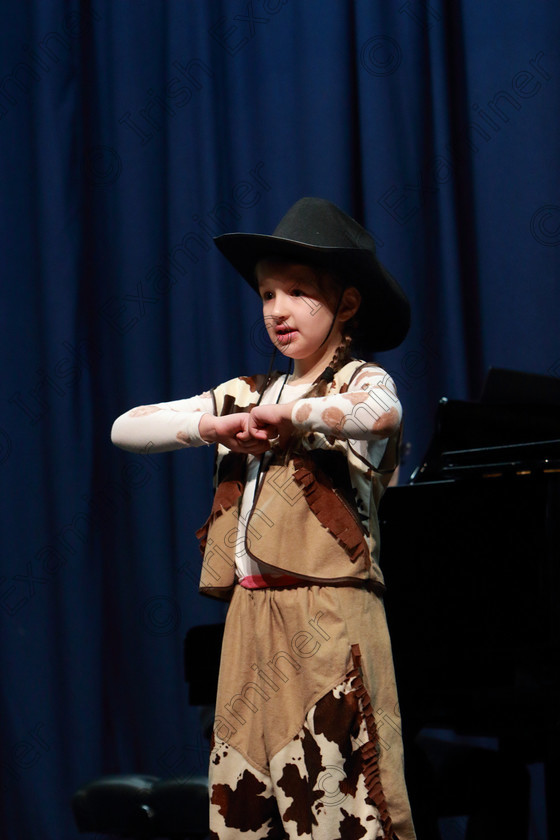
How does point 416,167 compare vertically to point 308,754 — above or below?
above

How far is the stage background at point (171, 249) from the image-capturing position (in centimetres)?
266

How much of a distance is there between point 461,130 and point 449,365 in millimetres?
681

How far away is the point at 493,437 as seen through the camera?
206 centimetres

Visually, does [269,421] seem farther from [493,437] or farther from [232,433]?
[493,437]

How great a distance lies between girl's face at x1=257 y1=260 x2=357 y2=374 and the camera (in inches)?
60.2

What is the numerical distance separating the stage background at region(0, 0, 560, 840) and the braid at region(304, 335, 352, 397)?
3.66 feet

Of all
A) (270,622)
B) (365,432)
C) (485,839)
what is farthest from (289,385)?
(485,839)

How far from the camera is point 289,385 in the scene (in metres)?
1.62

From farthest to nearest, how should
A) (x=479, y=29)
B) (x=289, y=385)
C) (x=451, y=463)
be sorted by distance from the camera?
(x=479, y=29), (x=451, y=463), (x=289, y=385)

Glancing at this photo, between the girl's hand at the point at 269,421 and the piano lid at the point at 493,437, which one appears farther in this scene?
the piano lid at the point at 493,437

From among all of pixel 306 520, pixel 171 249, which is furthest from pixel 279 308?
pixel 171 249

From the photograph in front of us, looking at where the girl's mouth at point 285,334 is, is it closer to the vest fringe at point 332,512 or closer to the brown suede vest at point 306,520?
the brown suede vest at point 306,520

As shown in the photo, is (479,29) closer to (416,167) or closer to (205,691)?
(416,167)

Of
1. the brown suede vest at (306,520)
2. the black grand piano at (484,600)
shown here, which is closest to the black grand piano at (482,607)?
the black grand piano at (484,600)
